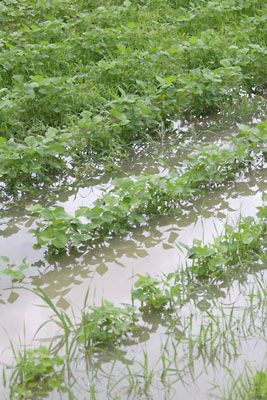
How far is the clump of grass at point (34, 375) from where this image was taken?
11.8 feet

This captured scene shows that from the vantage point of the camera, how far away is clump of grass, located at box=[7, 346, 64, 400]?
141 inches

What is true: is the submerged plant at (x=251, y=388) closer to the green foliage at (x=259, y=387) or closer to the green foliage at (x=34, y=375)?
the green foliage at (x=259, y=387)

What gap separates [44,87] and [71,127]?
0.57m

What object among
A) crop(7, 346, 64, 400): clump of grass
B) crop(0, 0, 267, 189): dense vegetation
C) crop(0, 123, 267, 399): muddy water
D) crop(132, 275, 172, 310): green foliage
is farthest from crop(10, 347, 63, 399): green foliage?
crop(0, 0, 267, 189): dense vegetation

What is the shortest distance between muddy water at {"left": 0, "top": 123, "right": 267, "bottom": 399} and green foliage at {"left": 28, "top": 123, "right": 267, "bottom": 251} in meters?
0.09

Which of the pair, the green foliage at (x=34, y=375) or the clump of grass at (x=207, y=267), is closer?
the green foliage at (x=34, y=375)

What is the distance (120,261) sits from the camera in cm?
479

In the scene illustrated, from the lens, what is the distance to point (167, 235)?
5.06 meters

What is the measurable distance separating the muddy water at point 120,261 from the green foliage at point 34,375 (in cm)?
18

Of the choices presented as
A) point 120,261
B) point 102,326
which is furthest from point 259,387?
point 120,261

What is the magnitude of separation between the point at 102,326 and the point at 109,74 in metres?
3.85

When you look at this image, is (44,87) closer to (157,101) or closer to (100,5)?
(157,101)

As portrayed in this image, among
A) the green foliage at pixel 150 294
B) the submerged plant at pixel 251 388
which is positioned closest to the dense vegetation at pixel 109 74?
the green foliage at pixel 150 294

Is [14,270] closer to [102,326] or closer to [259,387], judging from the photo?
[102,326]
